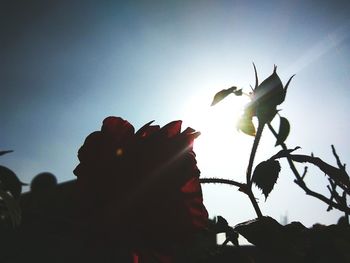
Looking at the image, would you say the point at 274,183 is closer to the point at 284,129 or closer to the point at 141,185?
the point at 284,129

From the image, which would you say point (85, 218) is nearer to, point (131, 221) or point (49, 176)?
point (131, 221)

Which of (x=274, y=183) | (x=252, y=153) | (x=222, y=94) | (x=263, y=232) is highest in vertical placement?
(x=222, y=94)

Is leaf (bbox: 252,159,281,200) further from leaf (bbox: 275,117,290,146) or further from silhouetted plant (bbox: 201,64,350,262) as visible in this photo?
leaf (bbox: 275,117,290,146)

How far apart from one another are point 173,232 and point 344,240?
36 cm

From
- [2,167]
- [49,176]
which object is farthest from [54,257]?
[2,167]

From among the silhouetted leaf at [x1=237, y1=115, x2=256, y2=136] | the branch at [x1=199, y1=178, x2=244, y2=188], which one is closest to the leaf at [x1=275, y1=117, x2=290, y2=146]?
the silhouetted leaf at [x1=237, y1=115, x2=256, y2=136]

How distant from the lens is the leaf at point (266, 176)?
840 mm

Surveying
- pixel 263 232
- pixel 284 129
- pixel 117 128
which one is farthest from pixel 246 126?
pixel 117 128

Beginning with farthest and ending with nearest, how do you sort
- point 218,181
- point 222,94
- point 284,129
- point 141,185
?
point 222,94 → point 284,129 → point 218,181 → point 141,185

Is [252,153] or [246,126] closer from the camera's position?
[252,153]

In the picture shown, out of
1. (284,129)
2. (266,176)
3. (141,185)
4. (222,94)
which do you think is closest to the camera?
(141,185)

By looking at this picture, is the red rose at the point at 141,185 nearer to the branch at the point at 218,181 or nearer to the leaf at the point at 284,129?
the branch at the point at 218,181

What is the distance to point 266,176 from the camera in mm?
845

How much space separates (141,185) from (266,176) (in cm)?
47
